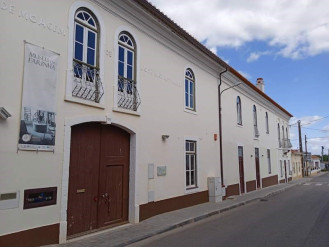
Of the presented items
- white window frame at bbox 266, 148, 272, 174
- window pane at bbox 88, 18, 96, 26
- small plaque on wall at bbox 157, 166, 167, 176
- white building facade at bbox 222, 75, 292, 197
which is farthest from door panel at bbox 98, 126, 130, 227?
white window frame at bbox 266, 148, 272, 174

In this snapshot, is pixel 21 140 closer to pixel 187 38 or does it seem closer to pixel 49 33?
pixel 49 33

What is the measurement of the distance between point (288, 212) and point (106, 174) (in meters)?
6.97

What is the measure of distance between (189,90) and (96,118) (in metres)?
5.75

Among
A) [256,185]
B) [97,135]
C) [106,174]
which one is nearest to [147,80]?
[97,135]

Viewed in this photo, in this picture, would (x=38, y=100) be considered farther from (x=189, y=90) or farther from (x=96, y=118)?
(x=189, y=90)

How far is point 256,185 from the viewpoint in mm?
20234

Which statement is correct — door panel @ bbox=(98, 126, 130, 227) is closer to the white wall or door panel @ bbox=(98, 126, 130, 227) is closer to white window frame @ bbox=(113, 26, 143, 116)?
the white wall

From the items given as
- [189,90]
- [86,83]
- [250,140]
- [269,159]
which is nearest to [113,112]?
[86,83]

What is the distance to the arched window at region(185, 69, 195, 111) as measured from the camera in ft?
40.8

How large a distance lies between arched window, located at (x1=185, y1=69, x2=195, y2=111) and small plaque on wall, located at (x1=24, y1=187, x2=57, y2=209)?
6.85m

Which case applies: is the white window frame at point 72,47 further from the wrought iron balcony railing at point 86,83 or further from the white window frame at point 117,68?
the white window frame at point 117,68

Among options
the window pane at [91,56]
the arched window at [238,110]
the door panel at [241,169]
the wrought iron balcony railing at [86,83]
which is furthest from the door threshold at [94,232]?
the arched window at [238,110]

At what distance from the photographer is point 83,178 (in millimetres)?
7594

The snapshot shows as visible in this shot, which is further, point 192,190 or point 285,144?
point 285,144
